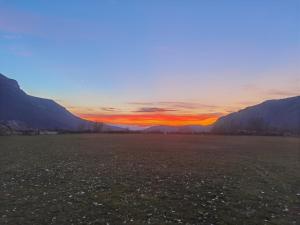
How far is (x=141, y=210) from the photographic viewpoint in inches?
519

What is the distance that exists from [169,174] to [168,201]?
7247mm

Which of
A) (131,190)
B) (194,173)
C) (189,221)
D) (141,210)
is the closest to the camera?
(189,221)

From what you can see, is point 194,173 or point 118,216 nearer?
point 118,216

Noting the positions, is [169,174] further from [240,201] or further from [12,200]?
[12,200]

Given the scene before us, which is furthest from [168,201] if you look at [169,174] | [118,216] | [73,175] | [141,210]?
[73,175]

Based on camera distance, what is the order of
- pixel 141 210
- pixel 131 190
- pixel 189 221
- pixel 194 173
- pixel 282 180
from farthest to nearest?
pixel 194 173 < pixel 282 180 < pixel 131 190 < pixel 141 210 < pixel 189 221

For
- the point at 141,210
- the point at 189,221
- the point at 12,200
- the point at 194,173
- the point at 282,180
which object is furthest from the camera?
the point at 194,173

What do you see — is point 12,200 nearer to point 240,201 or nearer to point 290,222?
point 240,201

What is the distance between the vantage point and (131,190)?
1677 cm

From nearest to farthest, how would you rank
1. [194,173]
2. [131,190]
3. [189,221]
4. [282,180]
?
[189,221]
[131,190]
[282,180]
[194,173]

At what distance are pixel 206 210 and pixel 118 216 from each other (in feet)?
12.6

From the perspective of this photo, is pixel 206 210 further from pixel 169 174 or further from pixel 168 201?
pixel 169 174

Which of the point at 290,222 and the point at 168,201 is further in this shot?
the point at 168,201

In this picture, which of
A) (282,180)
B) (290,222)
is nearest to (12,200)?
(290,222)
